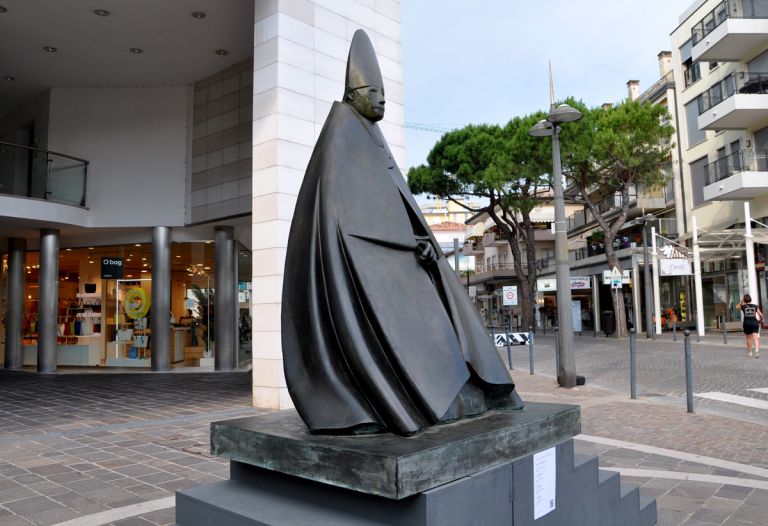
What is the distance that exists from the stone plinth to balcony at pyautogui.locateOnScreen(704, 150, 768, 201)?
24709 millimetres

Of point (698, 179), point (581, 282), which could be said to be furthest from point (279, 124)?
point (581, 282)

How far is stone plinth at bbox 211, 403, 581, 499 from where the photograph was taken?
2271 millimetres

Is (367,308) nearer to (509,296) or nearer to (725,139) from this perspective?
(509,296)

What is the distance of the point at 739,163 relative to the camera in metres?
25.3

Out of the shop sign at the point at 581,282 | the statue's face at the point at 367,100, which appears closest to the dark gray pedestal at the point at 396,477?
the statue's face at the point at 367,100

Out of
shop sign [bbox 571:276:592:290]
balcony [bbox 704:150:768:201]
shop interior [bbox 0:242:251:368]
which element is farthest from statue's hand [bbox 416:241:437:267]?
shop sign [bbox 571:276:592:290]

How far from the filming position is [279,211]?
902 cm

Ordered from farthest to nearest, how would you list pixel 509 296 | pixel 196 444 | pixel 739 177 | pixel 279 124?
1. pixel 509 296
2. pixel 739 177
3. pixel 279 124
4. pixel 196 444

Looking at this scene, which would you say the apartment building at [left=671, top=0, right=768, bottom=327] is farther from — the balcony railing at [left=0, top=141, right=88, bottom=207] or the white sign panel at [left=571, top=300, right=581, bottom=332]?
the balcony railing at [left=0, top=141, right=88, bottom=207]

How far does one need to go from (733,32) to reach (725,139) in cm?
514

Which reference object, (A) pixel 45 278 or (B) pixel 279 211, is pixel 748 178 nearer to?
(B) pixel 279 211

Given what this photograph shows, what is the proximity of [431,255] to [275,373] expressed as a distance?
614cm

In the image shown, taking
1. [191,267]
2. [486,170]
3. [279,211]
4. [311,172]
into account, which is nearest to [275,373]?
[279,211]

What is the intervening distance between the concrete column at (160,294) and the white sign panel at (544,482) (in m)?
14.3
